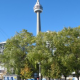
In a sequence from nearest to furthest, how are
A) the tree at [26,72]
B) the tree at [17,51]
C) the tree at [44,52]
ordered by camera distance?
the tree at [44,52]
the tree at [26,72]
the tree at [17,51]

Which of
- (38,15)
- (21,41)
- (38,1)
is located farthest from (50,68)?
(38,1)

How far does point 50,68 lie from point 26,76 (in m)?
8.02

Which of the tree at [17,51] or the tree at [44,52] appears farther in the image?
the tree at [17,51]

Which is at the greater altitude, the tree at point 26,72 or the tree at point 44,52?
the tree at point 44,52

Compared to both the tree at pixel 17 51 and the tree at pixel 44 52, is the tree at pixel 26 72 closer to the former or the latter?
the tree at pixel 17 51

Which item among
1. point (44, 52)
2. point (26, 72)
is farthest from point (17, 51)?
point (44, 52)

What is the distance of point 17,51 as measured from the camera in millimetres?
40875

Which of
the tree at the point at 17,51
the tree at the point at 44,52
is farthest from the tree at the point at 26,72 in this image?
the tree at the point at 44,52

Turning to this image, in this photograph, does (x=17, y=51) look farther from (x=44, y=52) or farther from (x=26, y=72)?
(x=44, y=52)

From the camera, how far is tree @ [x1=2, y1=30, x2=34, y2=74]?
134 feet

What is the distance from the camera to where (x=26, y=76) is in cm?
4134

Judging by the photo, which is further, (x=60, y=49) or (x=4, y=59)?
(x=4, y=59)

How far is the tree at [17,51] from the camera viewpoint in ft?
134

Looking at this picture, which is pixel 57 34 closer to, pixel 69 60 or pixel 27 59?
pixel 69 60
